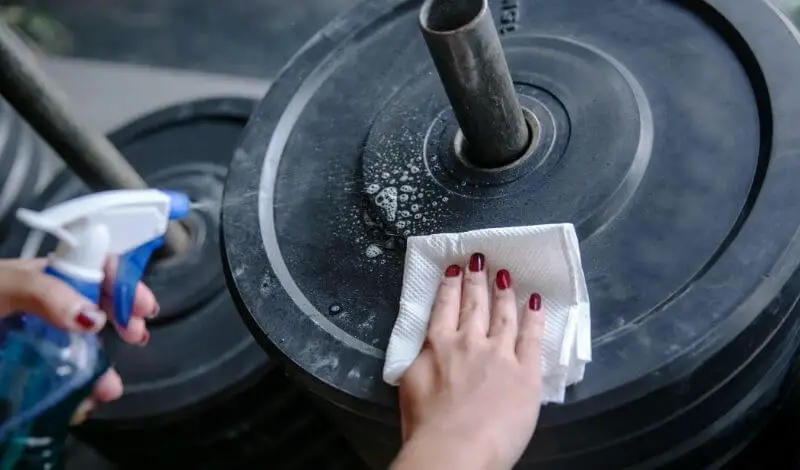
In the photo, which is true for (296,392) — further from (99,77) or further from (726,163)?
(99,77)

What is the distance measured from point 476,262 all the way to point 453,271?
20 mm

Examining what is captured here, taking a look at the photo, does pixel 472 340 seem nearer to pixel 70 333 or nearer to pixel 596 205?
pixel 596 205

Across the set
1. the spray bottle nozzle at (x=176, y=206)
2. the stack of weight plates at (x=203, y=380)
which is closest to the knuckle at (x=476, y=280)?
the spray bottle nozzle at (x=176, y=206)

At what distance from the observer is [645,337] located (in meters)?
0.72

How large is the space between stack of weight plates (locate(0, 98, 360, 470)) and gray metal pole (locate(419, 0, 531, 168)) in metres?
0.39

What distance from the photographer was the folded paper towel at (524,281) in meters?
0.73

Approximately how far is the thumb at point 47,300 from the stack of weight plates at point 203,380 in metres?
0.36

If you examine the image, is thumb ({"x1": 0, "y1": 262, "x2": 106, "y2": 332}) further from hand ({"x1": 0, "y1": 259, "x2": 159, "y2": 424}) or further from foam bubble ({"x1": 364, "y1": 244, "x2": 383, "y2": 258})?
foam bubble ({"x1": 364, "y1": 244, "x2": 383, "y2": 258})

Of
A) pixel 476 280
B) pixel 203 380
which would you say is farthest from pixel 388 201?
pixel 203 380

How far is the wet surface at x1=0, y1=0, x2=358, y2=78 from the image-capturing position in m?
1.69

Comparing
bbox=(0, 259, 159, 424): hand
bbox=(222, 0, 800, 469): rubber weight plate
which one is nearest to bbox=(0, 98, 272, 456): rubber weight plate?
bbox=(222, 0, 800, 469): rubber weight plate

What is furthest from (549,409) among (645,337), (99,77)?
(99,77)

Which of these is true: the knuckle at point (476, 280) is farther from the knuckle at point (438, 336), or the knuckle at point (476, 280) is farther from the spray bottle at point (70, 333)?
the spray bottle at point (70, 333)

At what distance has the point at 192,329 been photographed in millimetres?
1119
